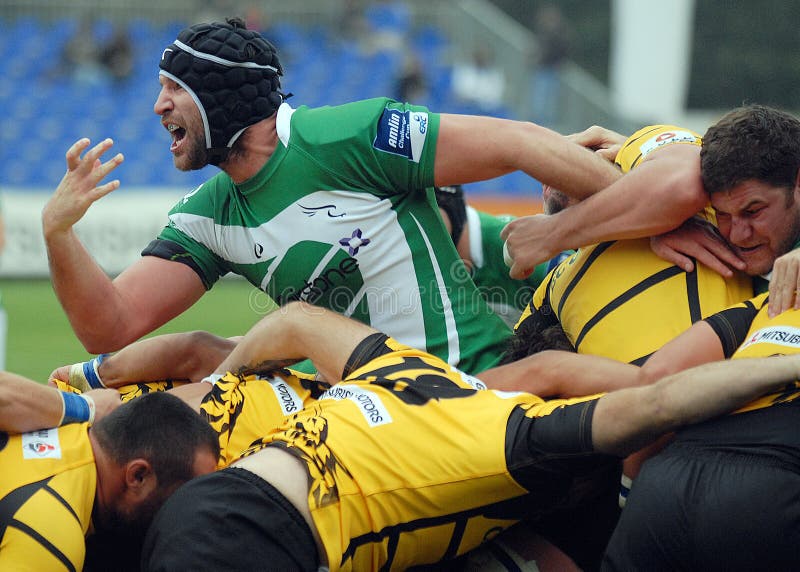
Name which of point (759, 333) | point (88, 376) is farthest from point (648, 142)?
point (88, 376)

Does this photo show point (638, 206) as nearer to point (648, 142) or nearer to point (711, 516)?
point (648, 142)

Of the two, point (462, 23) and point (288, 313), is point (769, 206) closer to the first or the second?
point (288, 313)

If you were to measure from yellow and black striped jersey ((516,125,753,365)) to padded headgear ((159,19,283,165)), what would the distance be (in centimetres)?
139

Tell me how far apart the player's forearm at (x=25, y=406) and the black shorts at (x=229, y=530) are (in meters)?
0.54

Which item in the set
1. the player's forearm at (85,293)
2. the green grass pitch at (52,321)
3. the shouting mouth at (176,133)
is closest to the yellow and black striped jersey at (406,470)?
the player's forearm at (85,293)

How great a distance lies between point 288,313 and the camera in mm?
4023

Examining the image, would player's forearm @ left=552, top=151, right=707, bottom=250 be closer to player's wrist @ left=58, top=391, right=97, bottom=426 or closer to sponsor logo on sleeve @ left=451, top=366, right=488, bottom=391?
sponsor logo on sleeve @ left=451, top=366, right=488, bottom=391

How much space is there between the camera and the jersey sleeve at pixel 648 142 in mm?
4141

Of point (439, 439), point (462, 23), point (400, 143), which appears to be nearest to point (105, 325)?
point (400, 143)

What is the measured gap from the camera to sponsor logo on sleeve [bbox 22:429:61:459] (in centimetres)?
338

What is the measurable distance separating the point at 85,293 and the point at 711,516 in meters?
2.42

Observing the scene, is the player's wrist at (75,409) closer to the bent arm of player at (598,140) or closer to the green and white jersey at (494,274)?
the bent arm of player at (598,140)

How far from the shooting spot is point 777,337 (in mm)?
3320

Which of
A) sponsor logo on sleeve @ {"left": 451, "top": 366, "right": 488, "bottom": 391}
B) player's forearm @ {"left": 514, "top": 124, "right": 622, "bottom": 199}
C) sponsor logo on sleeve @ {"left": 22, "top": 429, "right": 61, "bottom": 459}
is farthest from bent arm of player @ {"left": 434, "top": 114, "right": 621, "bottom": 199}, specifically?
sponsor logo on sleeve @ {"left": 22, "top": 429, "right": 61, "bottom": 459}
